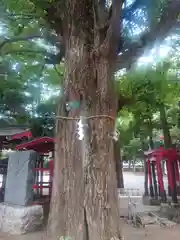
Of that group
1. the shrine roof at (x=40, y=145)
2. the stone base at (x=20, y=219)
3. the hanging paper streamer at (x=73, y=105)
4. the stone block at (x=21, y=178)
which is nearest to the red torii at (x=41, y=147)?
the shrine roof at (x=40, y=145)

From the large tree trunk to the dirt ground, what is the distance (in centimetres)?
152

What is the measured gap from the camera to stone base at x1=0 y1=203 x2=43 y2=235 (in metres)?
5.78

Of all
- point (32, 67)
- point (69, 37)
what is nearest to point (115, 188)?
point (69, 37)

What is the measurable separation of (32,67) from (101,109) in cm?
486

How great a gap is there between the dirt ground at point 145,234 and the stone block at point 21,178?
2.63ft

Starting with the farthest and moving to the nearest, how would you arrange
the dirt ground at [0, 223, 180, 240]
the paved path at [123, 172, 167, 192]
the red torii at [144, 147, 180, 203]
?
the paved path at [123, 172, 167, 192], the red torii at [144, 147, 180, 203], the dirt ground at [0, 223, 180, 240]

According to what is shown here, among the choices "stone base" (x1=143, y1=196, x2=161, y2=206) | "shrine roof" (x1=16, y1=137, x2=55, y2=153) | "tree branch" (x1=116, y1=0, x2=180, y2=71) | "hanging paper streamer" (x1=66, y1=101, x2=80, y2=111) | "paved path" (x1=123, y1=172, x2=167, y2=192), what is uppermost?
"tree branch" (x1=116, y1=0, x2=180, y2=71)

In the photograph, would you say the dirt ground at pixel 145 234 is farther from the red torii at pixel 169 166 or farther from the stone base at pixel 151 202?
the stone base at pixel 151 202

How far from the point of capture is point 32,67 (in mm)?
8633

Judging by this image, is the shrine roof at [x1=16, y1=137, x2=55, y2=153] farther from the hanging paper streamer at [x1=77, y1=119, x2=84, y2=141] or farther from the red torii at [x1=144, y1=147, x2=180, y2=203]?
the red torii at [x1=144, y1=147, x2=180, y2=203]

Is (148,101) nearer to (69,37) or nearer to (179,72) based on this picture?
(179,72)

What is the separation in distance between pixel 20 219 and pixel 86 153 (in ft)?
8.72

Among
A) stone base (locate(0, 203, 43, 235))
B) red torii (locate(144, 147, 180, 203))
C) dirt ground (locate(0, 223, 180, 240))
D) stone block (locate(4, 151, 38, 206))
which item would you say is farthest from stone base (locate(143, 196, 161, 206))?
stone block (locate(4, 151, 38, 206))

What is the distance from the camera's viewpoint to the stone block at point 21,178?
6.22m
